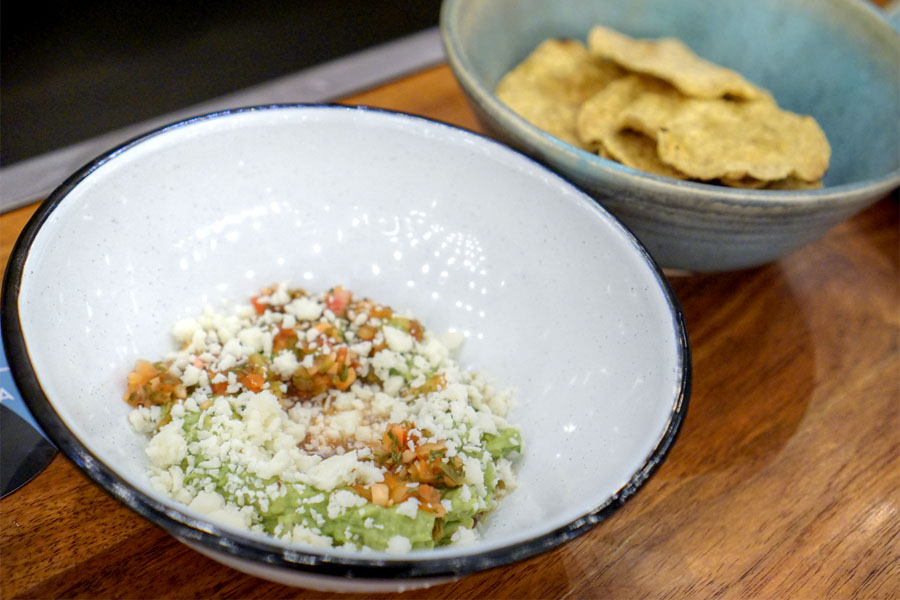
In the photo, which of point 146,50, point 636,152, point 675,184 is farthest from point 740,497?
point 146,50

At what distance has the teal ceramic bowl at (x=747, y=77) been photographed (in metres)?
1.11

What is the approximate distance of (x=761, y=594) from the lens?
958 millimetres

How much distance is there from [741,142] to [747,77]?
1.58 ft

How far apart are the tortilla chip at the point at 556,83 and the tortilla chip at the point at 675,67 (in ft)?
0.19

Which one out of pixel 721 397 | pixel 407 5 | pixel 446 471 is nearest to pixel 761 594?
pixel 721 397

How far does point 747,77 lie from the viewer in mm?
1663

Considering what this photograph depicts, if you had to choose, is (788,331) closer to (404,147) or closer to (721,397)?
(721,397)

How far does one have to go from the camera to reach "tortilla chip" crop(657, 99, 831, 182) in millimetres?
1201

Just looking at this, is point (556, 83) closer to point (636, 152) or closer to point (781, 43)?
point (636, 152)

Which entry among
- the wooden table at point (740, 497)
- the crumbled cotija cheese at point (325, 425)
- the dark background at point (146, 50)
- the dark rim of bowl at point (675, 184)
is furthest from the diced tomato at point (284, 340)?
the dark background at point (146, 50)

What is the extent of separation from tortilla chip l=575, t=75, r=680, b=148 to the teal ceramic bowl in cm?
17

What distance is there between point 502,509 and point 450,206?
512mm

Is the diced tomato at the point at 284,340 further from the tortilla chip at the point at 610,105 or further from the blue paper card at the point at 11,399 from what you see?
the tortilla chip at the point at 610,105

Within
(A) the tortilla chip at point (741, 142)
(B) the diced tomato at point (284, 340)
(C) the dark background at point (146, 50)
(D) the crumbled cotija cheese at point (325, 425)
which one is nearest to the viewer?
(D) the crumbled cotija cheese at point (325, 425)
